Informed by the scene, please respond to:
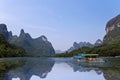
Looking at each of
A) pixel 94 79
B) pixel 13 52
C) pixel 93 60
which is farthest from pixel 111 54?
pixel 94 79

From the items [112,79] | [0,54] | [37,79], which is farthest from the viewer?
[0,54]

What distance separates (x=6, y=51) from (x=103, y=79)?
121 metres

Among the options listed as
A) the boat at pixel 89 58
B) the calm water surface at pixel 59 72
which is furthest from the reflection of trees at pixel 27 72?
the boat at pixel 89 58

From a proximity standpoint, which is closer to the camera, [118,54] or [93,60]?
[93,60]

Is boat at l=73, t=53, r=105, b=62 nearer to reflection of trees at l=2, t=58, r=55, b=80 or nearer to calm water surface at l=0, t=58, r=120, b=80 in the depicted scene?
calm water surface at l=0, t=58, r=120, b=80

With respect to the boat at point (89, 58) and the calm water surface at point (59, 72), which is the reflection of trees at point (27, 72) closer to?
the calm water surface at point (59, 72)

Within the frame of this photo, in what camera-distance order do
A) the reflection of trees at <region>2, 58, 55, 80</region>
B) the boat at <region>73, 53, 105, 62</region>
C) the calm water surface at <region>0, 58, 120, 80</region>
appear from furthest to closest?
1. the boat at <region>73, 53, 105, 62</region>
2. the reflection of trees at <region>2, 58, 55, 80</region>
3. the calm water surface at <region>0, 58, 120, 80</region>

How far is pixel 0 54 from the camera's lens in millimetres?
124062

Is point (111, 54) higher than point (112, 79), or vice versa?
point (111, 54)

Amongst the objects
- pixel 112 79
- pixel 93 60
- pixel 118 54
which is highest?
pixel 118 54

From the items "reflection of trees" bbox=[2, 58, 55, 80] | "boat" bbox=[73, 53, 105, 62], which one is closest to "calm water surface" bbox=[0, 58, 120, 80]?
"reflection of trees" bbox=[2, 58, 55, 80]

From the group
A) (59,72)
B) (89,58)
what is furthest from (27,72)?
(89,58)

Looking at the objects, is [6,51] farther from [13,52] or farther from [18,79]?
[18,79]

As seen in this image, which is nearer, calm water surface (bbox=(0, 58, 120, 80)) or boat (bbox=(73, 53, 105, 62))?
calm water surface (bbox=(0, 58, 120, 80))
